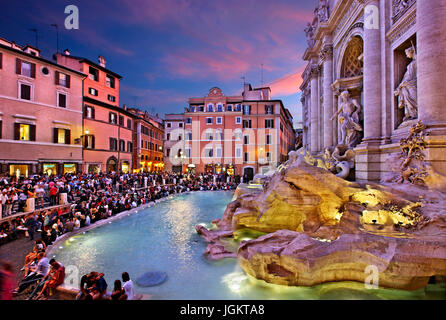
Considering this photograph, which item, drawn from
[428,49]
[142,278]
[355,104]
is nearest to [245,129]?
[355,104]

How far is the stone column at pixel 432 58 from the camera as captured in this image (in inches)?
318

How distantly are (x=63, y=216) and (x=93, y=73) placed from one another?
22847 millimetres

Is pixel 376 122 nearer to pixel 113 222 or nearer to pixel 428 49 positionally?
pixel 428 49

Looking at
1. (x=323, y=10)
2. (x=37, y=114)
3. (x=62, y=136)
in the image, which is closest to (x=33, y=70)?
(x=37, y=114)

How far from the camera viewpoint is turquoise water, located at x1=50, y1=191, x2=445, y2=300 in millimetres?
5672

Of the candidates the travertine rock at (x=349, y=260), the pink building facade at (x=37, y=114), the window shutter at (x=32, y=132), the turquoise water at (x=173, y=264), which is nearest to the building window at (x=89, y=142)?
the pink building facade at (x=37, y=114)

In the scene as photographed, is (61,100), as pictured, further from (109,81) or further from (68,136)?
(109,81)

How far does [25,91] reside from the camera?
20.3m

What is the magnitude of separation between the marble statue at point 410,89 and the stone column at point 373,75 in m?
1.41

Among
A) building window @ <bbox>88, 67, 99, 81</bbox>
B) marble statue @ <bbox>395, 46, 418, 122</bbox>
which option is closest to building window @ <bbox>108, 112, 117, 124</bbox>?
building window @ <bbox>88, 67, 99, 81</bbox>

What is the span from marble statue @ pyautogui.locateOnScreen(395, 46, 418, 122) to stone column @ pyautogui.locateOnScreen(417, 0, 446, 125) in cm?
118

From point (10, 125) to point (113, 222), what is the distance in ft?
48.1

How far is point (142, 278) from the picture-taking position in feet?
22.5
